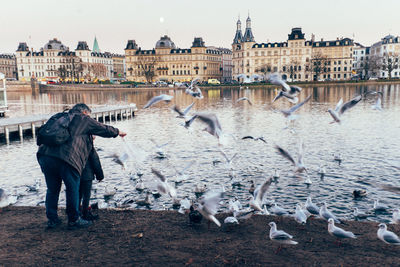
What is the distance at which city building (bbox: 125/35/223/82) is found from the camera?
178125 millimetres

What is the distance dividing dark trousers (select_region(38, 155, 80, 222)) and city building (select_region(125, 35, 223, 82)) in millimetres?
172016

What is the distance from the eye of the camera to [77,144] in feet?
24.4

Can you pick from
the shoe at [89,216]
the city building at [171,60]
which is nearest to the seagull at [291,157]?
the shoe at [89,216]

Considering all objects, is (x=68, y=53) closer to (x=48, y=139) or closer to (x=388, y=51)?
(x=388, y=51)

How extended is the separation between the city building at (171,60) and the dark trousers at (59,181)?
172016 mm

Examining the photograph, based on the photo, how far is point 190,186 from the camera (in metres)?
15.1

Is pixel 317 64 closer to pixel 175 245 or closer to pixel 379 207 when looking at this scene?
pixel 379 207

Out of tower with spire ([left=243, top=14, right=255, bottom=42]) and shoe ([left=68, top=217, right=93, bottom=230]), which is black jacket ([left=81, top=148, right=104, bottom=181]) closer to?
shoe ([left=68, top=217, right=93, bottom=230])

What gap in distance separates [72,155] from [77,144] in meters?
0.26

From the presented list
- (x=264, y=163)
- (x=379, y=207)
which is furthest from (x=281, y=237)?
(x=264, y=163)

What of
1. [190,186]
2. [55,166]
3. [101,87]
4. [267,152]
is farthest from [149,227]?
[101,87]

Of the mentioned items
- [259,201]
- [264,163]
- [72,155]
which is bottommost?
[264,163]

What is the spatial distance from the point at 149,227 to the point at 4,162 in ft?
50.3

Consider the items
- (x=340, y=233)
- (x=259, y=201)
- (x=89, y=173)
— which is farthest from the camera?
(x=259, y=201)
